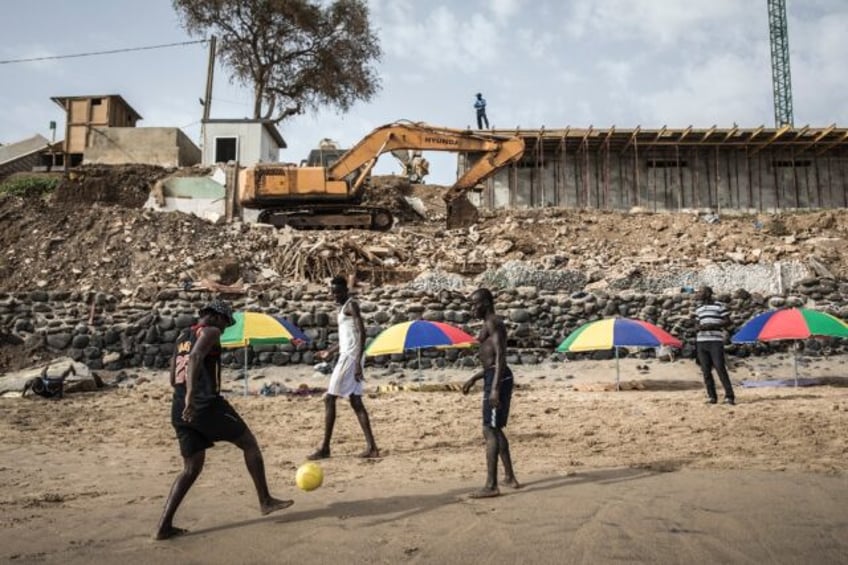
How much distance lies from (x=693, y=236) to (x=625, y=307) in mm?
7431

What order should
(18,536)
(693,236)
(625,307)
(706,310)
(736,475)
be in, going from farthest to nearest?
(693,236) → (625,307) → (706,310) → (736,475) → (18,536)

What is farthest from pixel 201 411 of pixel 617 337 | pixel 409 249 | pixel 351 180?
pixel 351 180

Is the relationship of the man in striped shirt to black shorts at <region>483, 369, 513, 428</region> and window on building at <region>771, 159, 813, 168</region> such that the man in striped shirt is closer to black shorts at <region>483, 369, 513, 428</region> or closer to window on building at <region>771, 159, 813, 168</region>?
black shorts at <region>483, 369, 513, 428</region>

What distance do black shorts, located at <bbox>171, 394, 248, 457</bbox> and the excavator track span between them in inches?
743

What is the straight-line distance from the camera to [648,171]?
2714 cm

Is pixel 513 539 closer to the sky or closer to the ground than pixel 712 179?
closer to the ground

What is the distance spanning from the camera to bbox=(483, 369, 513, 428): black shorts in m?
5.21

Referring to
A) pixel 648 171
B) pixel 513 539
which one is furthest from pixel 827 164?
pixel 513 539

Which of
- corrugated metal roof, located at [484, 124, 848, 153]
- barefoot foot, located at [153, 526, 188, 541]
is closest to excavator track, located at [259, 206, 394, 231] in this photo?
corrugated metal roof, located at [484, 124, 848, 153]

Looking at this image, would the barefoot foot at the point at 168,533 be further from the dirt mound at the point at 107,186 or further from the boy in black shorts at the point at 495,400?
the dirt mound at the point at 107,186

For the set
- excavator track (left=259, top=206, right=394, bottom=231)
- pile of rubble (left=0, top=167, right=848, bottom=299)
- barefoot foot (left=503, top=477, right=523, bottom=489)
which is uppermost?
excavator track (left=259, top=206, right=394, bottom=231)

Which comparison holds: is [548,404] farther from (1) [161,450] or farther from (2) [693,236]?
(2) [693,236]

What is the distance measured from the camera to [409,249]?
21453 millimetres

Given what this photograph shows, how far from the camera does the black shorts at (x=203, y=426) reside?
4.50 metres
